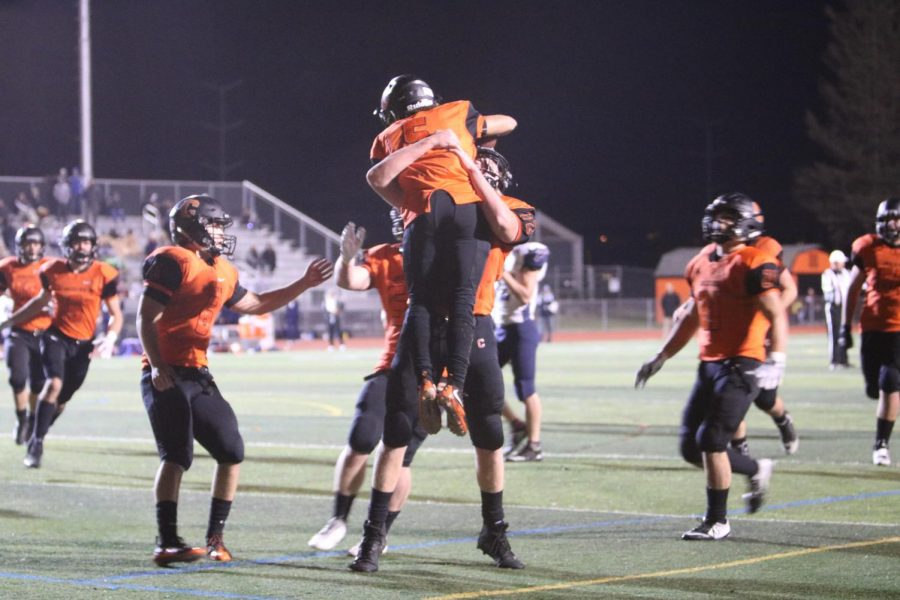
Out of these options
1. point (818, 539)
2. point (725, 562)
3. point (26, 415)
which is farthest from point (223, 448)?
point (26, 415)

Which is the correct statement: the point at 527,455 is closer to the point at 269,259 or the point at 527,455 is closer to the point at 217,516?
the point at 217,516

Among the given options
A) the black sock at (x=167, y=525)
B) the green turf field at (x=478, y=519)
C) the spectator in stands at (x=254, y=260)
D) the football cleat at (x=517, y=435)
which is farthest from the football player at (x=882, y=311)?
the spectator in stands at (x=254, y=260)

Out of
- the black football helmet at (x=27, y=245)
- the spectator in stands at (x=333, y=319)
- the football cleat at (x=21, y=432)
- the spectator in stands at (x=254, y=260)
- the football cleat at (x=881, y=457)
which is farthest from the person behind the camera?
the spectator in stands at (x=254, y=260)

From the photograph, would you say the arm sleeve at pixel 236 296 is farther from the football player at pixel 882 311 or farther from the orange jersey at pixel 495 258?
the football player at pixel 882 311

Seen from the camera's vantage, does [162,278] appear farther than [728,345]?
No

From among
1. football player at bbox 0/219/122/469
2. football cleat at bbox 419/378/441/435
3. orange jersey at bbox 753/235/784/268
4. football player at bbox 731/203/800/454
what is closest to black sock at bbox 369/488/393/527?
football cleat at bbox 419/378/441/435

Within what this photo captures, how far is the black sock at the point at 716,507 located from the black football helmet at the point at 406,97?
2.81 meters

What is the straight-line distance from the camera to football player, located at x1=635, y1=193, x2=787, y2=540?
7.91 metres

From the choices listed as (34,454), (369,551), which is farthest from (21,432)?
(369,551)

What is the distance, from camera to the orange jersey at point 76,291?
12.2 meters

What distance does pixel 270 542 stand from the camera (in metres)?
7.92

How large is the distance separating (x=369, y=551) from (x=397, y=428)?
622 mm

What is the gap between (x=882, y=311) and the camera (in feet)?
37.2

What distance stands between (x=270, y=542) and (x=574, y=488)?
296cm
